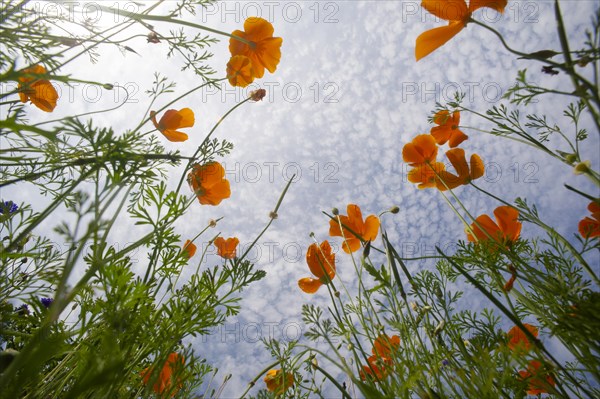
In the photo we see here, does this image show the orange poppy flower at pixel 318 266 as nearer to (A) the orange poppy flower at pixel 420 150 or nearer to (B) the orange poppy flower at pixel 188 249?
(B) the orange poppy flower at pixel 188 249

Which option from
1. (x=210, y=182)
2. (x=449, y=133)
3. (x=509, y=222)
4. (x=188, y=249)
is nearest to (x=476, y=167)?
(x=449, y=133)

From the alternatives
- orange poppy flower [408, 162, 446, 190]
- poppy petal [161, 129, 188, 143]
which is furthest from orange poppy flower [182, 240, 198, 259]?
orange poppy flower [408, 162, 446, 190]

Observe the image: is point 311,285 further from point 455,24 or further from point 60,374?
point 455,24

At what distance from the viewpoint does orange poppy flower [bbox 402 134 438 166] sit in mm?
1795

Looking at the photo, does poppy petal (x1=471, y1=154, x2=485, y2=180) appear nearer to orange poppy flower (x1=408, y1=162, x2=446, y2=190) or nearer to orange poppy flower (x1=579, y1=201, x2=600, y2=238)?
orange poppy flower (x1=408, y1=162, x2=446, y2=190)

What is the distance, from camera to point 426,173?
1808 mm

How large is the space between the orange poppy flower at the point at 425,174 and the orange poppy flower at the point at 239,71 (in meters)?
0.94

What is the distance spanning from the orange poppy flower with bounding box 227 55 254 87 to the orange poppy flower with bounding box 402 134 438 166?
88 centimetres

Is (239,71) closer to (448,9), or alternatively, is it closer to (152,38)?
Result: (152,38)

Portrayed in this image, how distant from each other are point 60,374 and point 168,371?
378 millimetres

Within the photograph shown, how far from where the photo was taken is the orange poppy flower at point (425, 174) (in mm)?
1760

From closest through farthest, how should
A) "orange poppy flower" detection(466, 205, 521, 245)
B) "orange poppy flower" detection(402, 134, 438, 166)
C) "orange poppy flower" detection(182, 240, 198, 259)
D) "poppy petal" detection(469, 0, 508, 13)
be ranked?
"poppy petal" detection(469, 0, 508, 13)
"orange poppy flower" detection(182, 240, 198, 259)
"orange poppy flower" detection(466, 205, 521, 245)
"orange poppy flower" detection(402, 134, 438, 166)

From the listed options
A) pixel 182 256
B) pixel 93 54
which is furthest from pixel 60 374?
pixel 93 54

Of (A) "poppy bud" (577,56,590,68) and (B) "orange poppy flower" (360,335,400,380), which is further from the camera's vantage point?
(B) "orange poppy flower" (360,335,400,380)
